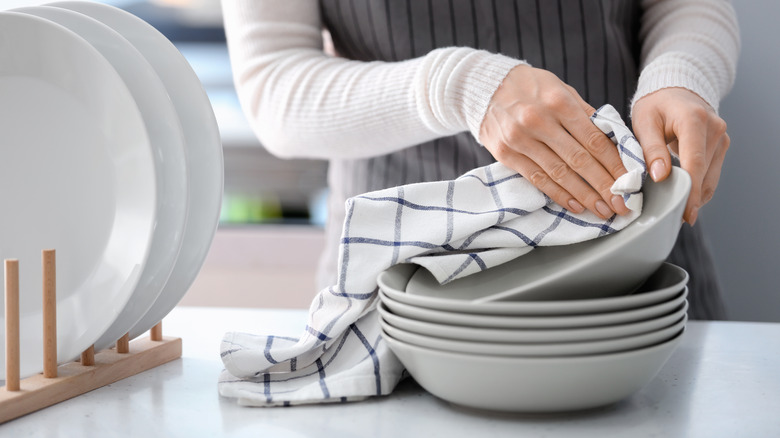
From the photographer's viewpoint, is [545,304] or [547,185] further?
[547,185]

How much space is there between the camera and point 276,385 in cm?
61

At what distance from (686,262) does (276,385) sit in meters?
0.75

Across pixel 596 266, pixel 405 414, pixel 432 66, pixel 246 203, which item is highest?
pixel 432 66

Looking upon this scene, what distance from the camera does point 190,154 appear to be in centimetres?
68

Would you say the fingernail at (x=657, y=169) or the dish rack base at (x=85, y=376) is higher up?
the fingernail at (x=657, y=169)

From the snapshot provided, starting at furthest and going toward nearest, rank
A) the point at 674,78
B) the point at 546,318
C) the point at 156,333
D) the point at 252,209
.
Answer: the point at 252,209 → the point at 674,78 → the point at 156,333 → the point at 546,318

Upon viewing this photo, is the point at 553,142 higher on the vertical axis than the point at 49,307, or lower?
higher

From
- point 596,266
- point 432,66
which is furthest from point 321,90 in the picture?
point 596,266

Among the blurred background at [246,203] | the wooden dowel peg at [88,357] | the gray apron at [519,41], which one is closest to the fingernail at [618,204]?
the wooden dowel peg at [88,357]

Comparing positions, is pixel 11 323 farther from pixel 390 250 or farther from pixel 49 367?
pixel 390 250

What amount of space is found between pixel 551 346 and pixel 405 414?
0.13 meters

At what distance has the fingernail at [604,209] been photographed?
1.92 ft

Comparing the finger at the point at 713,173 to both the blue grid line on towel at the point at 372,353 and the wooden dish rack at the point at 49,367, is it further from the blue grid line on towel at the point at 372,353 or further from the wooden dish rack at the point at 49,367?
the wooden dish rack at the point at 49,367

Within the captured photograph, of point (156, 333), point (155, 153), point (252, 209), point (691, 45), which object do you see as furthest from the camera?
point (252, 209)
